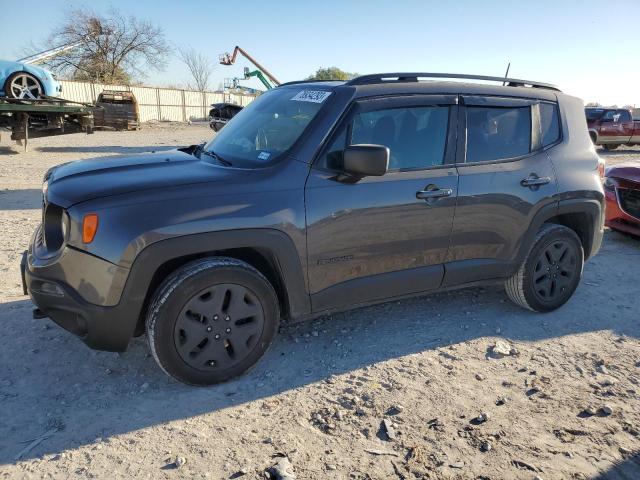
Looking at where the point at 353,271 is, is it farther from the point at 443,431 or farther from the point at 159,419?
the point at 159,419

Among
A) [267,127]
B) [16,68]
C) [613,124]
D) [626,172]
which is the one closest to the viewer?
[267,127]

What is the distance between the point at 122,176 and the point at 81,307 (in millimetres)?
812

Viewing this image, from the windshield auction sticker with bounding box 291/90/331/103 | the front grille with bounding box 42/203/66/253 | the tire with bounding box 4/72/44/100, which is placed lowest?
the front grille with bounding box 42/203/66/253

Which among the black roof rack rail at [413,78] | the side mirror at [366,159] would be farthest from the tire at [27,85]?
the side mirror at [366,159]

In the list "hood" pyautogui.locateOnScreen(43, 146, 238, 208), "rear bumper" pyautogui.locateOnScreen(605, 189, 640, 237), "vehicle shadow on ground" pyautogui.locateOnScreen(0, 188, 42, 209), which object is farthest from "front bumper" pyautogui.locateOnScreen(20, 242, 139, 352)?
"rear bumper" pyautogui.locateOnScreen(605, 189, 640, 237)

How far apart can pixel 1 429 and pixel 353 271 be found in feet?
7.12

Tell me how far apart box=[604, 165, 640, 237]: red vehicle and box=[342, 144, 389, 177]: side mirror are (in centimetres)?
484

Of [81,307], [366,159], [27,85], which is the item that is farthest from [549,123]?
[27,85]

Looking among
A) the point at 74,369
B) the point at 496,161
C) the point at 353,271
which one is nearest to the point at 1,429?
the point at 74,369

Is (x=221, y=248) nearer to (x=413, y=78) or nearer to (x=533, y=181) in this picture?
(x=413, y=78)

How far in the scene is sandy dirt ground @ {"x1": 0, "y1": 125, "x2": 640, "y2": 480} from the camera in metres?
2.43

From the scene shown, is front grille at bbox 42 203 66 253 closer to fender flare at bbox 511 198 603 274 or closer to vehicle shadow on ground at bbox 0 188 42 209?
fender flare at bbox 511 198 603 274

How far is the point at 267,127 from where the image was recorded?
3.57 m

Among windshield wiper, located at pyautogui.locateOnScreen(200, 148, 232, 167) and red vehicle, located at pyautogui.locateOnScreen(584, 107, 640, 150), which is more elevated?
red vehicle, located at pyautogui.locateOnScreen(584, 107, 640, 150)
